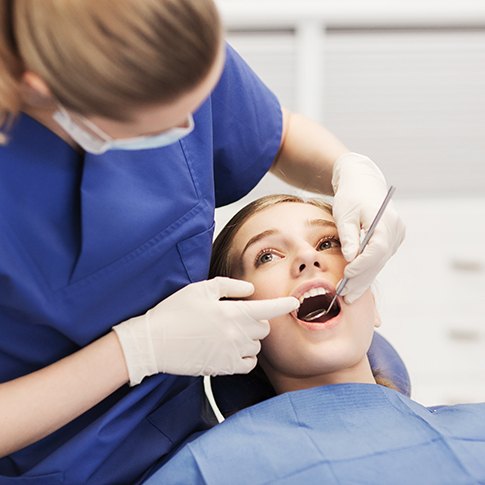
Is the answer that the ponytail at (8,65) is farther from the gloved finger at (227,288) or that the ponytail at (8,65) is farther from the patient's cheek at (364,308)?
the patient's cheek at (364,308)

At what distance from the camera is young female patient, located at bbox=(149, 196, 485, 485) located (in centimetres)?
123

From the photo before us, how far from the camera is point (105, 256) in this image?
118 centimetres

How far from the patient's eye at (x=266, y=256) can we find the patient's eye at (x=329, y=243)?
8 cm

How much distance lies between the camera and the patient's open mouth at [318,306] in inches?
56.7

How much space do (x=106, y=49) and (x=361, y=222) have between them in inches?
28.5

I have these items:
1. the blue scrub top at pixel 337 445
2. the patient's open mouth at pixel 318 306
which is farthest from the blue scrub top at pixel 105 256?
the patient's open mouth at pixel 318 306

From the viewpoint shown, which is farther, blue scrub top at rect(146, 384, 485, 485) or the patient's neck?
the patient's neck

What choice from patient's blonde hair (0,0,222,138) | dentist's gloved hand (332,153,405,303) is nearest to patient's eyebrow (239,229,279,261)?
dentist's gloved hand (332,153,405,303)

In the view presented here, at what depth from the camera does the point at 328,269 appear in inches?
55.4

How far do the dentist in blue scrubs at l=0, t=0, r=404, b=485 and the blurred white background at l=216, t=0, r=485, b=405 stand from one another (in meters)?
1.09

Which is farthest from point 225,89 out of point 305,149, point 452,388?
point 452,388

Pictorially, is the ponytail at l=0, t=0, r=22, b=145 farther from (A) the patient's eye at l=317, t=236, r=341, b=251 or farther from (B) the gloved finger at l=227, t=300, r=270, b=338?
(A) the patient's eye at l=317, t=236, r=341, b=251

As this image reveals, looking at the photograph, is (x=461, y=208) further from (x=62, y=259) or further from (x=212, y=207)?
(x=62, y=259)

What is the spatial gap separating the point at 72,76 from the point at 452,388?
2030mm
